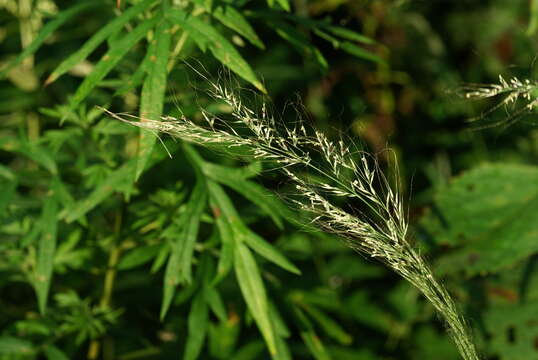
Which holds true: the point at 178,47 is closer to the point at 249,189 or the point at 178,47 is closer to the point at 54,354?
the point at 249,189

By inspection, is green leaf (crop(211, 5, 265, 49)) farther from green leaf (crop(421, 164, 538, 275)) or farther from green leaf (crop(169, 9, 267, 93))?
green leaf (crop(421, 164, 538, 275))

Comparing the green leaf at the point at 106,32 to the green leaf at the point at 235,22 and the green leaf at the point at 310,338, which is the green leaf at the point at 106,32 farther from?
the green leaf at the point at 310,338

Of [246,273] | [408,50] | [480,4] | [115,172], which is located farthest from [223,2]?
[480,4]

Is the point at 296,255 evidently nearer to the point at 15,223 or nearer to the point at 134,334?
the point at 134,334

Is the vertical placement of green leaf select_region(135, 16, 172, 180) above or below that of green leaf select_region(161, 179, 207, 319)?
above

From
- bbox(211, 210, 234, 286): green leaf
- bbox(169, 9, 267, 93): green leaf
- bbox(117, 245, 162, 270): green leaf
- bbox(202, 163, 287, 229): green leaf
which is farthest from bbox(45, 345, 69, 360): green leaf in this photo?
bbox(169, 9, 267, 93): green leaf

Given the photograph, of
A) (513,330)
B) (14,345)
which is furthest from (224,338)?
(513,330)
